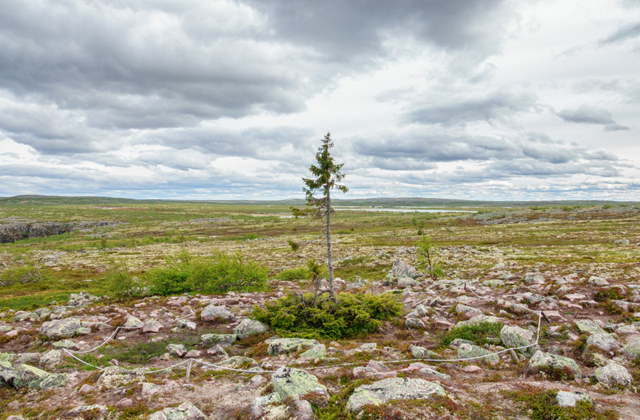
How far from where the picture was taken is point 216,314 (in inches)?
602

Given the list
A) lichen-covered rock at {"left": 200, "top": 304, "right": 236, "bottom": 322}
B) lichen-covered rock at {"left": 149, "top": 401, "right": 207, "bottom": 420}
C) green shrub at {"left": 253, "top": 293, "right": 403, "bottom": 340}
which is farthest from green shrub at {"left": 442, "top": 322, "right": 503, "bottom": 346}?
lichen-covered rock at {"left": 200, "top": 304, "right": 236, "bottom": 322}

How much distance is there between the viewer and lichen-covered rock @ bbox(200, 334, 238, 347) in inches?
480

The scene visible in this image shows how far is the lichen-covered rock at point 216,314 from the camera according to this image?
49.6 ft

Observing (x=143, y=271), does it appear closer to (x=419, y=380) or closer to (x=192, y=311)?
(x=192, y=311)

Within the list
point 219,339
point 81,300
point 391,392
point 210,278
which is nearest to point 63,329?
point 219,339

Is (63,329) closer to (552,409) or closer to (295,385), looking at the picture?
(295,385)

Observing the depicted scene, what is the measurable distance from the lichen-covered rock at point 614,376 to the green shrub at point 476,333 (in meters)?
3.31

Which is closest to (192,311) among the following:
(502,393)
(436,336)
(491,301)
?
(436,336)

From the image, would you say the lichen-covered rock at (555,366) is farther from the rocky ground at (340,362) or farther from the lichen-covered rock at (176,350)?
the lichen-covered rock at (176,350)

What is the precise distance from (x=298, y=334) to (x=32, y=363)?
370 inches

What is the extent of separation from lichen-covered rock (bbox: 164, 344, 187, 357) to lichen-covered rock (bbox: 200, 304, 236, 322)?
3768 mm

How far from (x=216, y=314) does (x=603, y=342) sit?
1601 centimetres

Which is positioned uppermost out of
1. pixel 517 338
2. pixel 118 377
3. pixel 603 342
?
pixel 603 342

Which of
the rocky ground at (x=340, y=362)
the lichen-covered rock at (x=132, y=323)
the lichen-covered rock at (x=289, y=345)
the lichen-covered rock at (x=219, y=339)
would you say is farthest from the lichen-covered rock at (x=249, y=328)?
the lichen-covered rock at (x=132, y=323)
